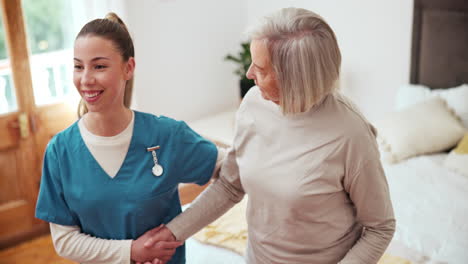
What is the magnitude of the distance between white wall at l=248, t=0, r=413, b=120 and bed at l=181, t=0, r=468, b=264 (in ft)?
0.37

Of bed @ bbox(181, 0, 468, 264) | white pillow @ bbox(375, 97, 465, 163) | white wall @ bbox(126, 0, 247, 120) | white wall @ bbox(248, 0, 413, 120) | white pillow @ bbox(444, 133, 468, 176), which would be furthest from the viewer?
white wall @ bbox(126, 0, 247, 120)

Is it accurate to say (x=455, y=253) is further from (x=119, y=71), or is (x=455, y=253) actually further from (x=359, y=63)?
(x=359, y=63)

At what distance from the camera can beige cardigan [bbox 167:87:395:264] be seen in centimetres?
119

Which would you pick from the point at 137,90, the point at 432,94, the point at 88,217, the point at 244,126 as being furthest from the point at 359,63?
the point at 88,217

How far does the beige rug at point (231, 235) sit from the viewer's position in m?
1.91

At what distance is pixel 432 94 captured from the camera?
9.95 feet

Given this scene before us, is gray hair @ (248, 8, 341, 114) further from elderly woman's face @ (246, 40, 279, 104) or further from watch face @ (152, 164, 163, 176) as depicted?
watch face @ (152, 164, 163, 176)

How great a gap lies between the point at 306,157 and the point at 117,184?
19.3 inches

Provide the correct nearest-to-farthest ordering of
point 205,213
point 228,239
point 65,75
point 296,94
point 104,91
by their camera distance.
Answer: point 296,94
point 104,91
point 205,213
point 228,239
point 65,75

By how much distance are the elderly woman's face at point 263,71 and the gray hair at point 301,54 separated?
0.05 ft

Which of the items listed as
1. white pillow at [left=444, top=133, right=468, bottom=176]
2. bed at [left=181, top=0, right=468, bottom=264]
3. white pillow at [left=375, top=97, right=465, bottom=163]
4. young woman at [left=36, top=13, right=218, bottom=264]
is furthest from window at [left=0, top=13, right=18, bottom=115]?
white pillow at [left=444, top=133, right=468, bottom=176]

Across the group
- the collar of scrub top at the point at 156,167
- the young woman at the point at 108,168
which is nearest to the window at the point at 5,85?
the young woman at the point at 108,168

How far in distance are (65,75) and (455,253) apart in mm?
2442

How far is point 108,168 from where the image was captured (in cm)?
138
